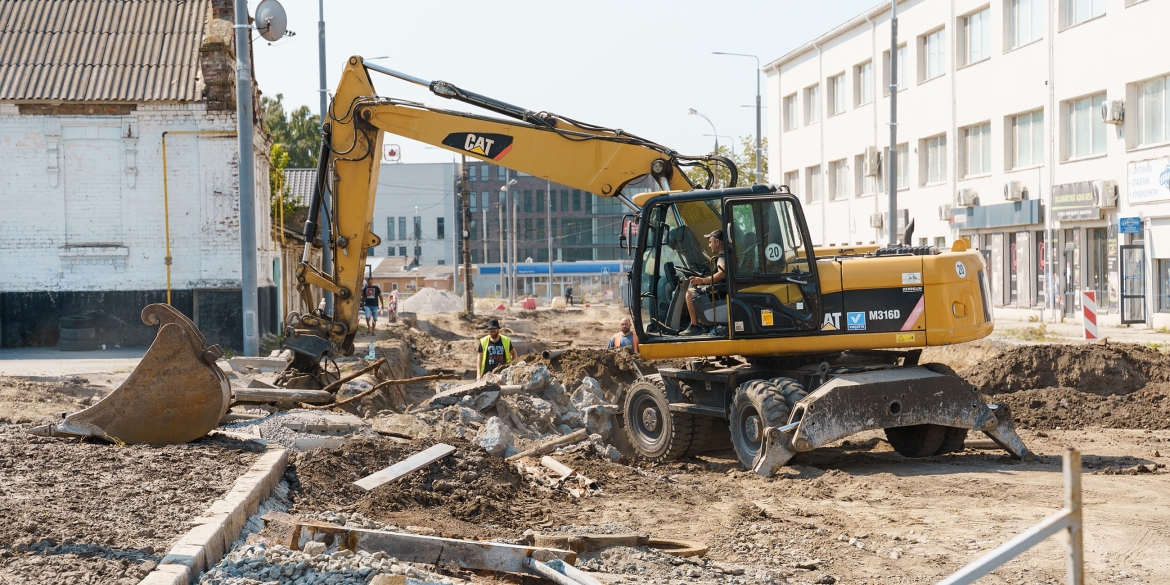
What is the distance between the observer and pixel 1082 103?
28094mm

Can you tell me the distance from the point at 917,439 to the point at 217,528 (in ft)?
23.5

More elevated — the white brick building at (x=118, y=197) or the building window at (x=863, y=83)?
the building window at (x=863, y=83)

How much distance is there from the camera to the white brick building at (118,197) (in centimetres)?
2206

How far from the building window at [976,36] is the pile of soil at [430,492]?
27.3 meters

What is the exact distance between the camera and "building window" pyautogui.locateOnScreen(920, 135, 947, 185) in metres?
35.5

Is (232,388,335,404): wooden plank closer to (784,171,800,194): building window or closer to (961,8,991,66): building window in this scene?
(961,8,991,66): building window

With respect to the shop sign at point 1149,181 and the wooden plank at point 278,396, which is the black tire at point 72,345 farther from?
the shop sign at point 1149,181

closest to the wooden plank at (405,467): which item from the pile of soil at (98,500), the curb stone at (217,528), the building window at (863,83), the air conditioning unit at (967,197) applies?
the curb stone at (217,528)

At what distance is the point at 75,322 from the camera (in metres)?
21.8

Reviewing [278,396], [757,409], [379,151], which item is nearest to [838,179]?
[379,151]

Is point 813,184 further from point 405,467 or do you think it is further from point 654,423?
point 405,467

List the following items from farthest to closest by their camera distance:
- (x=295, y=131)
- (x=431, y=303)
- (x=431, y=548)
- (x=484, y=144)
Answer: (x=295, y=131)
(x=431, y=303)
(x=484, y=144)
(x=431, y=548)

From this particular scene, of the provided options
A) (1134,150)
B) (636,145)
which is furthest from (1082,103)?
(636,145)

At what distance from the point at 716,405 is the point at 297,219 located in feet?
100
